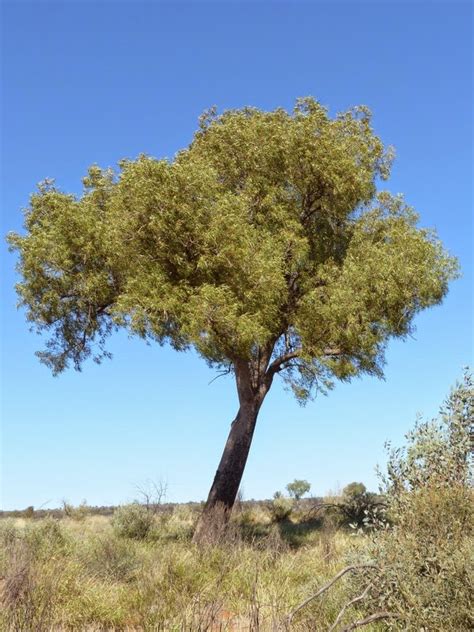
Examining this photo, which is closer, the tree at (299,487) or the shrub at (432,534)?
the shrub at (432,534)

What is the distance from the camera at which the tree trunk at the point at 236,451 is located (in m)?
17.2

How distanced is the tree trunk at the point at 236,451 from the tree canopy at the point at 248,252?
61 cm

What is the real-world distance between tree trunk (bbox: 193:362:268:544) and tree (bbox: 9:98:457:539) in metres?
0.04

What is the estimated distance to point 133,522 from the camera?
63.0 feet

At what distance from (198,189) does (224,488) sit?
8.03m

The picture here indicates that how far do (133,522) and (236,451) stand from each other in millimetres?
4363

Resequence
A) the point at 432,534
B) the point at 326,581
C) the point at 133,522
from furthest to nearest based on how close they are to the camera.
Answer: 1. the point at 133,522
2. the point at 326,581
3. the point at 432,534

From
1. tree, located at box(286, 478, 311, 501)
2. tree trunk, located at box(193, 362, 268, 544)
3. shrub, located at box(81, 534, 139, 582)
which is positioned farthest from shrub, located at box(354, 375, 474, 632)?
tree, located at box(286, 478, 311, 501)

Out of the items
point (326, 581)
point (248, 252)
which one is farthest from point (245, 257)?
point (326, 581)

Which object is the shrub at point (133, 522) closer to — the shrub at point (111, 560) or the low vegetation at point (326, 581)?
the shrub at point (111, 560)

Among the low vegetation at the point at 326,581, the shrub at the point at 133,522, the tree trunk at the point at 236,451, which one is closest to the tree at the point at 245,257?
the tree trunk at the point at 236,451

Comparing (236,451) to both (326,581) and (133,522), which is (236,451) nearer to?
(133,522)

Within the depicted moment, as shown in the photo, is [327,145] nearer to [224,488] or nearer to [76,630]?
[224,488]

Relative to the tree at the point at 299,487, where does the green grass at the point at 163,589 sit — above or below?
below
